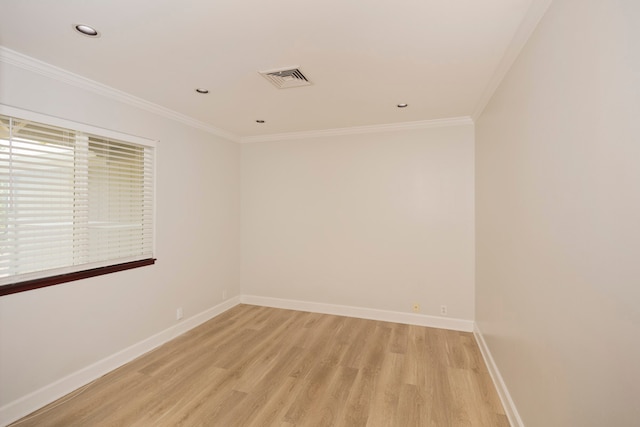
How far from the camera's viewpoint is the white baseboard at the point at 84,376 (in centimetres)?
206

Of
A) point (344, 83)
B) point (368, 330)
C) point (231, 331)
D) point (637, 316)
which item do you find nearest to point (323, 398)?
point (368, 330)

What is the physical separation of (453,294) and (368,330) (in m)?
1.18

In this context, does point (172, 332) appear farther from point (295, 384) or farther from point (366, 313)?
point (366, 313)

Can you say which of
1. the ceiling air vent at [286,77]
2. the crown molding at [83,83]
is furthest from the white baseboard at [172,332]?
the ceiling air vent at [286,77]

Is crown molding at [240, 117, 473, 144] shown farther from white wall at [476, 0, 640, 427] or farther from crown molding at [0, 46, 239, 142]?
white wall at [476, 0, 640, 427]

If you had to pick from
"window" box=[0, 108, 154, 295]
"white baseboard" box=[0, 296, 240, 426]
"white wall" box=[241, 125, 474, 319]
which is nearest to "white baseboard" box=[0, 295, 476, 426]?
"white baseboard" box=[0, 296, 240, 426]

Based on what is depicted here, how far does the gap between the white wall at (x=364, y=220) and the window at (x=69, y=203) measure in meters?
1.74

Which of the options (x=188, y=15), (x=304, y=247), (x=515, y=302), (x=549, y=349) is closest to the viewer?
(x=549, y=349)

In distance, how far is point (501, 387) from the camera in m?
2.30

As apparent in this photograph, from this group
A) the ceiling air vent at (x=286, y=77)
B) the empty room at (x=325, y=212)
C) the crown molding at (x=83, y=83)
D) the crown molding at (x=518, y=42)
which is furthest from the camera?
the ceiling air vent at (x=286, y=77)

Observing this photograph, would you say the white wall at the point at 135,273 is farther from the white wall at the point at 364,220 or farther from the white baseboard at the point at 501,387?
the white baseboard at the point at 501,387

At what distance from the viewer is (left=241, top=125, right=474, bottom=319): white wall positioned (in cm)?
367

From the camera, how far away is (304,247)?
4.35 m

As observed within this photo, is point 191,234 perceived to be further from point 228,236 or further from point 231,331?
point 231,331
